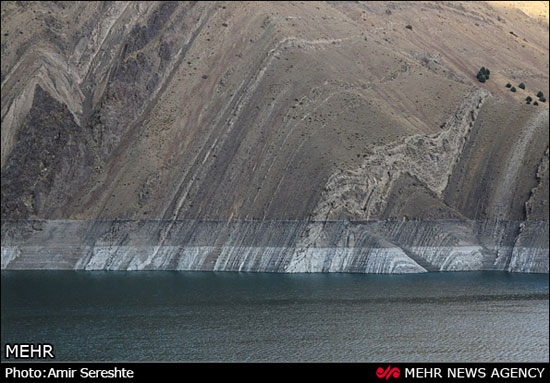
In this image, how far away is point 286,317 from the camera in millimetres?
60188

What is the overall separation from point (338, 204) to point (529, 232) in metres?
19.4

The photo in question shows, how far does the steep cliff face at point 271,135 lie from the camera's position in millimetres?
84812

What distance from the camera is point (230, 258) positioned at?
85.6 meters

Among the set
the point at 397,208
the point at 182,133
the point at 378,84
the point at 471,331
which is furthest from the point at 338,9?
the point at 471,331
